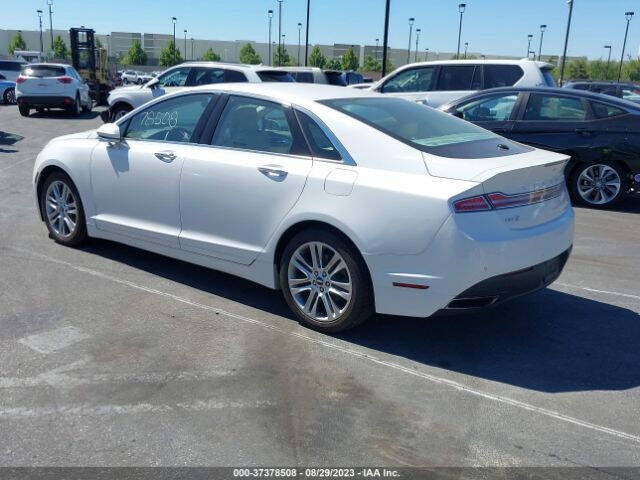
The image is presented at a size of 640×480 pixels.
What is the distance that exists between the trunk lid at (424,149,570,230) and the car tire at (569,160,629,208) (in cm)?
515

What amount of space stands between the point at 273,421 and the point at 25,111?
20.1 m

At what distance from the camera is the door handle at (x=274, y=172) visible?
4.69m

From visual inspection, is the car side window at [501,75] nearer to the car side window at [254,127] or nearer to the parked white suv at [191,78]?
the parked white suv at [191,78]

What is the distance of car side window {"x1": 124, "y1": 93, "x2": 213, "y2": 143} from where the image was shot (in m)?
5.45

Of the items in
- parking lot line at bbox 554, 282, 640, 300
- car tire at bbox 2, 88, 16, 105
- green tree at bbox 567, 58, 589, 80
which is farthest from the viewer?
green tree at bbox 567, 58, 589, 80

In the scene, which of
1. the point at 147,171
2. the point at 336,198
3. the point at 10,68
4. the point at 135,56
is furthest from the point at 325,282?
the point at 135,56

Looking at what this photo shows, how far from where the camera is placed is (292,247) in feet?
15.3

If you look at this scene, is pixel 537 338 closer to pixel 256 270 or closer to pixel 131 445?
pixel 256 270

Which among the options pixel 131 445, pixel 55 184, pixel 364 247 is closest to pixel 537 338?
pixel 364 247

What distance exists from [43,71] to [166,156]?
57.5 ft

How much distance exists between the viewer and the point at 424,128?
4824 millimetres

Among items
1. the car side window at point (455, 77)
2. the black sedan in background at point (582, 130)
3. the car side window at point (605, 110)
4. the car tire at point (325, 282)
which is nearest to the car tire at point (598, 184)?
the black sedan in background at point (582, 130)

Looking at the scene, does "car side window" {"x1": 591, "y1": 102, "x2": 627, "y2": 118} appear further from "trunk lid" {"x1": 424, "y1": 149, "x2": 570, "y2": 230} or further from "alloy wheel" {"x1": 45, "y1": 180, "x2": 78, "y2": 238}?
"alloy wheel" {"x1": 45, "y1": 180, "x2": 78, "y2": 238}

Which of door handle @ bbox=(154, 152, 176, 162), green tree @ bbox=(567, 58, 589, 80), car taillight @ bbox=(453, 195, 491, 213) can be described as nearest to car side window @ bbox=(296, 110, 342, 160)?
car taillight @ bbox=(453, 195, 491, 213)
